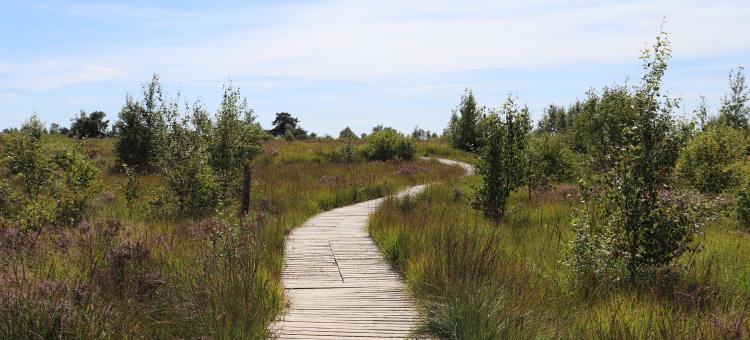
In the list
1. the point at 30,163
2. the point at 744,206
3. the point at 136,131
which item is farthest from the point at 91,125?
the point at 744,206

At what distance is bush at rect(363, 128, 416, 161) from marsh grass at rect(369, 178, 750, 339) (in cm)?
2590

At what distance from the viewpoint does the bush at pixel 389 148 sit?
113 ft

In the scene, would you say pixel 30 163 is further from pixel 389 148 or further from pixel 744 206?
pixel 389 148

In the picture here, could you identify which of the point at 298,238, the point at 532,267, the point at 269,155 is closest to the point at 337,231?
the point at 298,238

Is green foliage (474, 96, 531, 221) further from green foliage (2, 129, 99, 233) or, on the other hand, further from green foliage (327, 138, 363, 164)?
green foliage (327, 138, 363, 164)

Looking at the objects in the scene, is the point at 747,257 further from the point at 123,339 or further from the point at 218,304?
the point at 123,339

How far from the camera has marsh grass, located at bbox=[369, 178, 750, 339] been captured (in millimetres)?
4203

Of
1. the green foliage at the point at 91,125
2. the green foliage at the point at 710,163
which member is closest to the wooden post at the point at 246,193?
the green foliage at the point at 710,163

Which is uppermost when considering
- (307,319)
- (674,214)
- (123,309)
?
(674,214)

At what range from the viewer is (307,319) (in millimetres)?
5270

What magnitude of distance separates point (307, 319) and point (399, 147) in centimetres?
2971

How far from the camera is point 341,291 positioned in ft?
20.8

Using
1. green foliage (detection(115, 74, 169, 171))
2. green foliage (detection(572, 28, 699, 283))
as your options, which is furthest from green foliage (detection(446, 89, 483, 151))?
green foliage (detection(572, 28, 699, 283))

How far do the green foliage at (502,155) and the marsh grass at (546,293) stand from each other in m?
3.37
